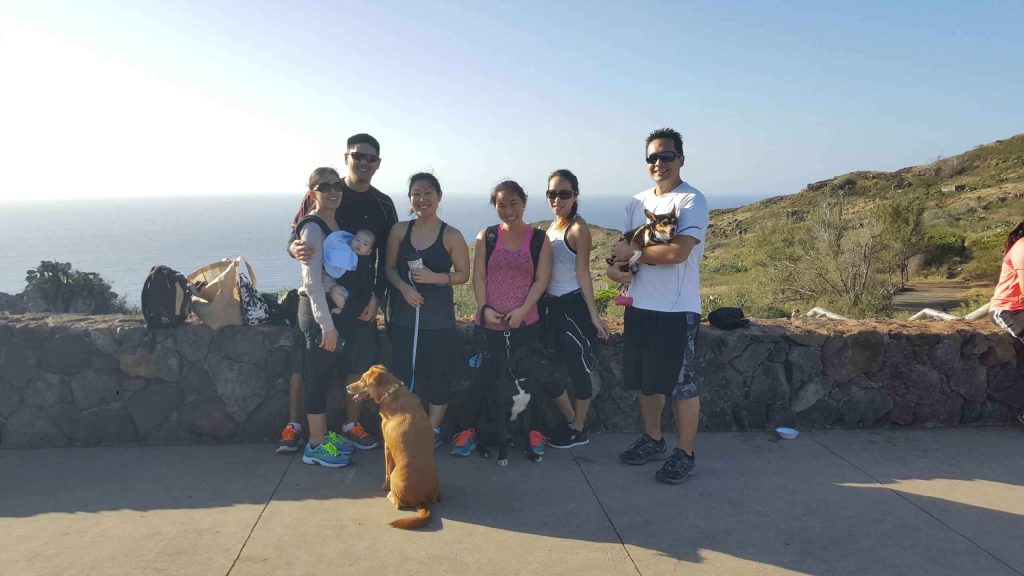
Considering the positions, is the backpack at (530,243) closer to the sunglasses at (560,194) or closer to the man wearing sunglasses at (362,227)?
the sunglasses at (560,194)

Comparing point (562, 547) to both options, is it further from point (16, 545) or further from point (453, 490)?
point (16, 545)

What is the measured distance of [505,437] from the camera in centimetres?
429

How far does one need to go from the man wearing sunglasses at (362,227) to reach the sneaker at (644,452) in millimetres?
1761

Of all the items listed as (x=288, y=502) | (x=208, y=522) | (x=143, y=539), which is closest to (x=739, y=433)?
(x=288, y=502)

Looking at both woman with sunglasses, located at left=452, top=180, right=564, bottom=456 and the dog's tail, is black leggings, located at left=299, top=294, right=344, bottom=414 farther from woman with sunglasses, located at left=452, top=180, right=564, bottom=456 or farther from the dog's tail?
the dog's tail

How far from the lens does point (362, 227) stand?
14.3 feet

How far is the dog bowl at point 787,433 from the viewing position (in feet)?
15.8

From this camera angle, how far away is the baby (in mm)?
4074

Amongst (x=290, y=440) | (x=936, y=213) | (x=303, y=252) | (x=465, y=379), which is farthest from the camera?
(x=936, y=213)

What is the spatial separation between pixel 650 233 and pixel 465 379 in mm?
1784

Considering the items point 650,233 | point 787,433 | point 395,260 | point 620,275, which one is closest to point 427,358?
point 395,260

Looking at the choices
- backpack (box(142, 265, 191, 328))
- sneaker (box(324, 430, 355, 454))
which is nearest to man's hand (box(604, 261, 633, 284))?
sneaker (box(324, 430, 355, 454))

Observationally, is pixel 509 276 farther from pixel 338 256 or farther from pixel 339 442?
pixel 339 442

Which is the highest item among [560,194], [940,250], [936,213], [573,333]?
[936,213]
